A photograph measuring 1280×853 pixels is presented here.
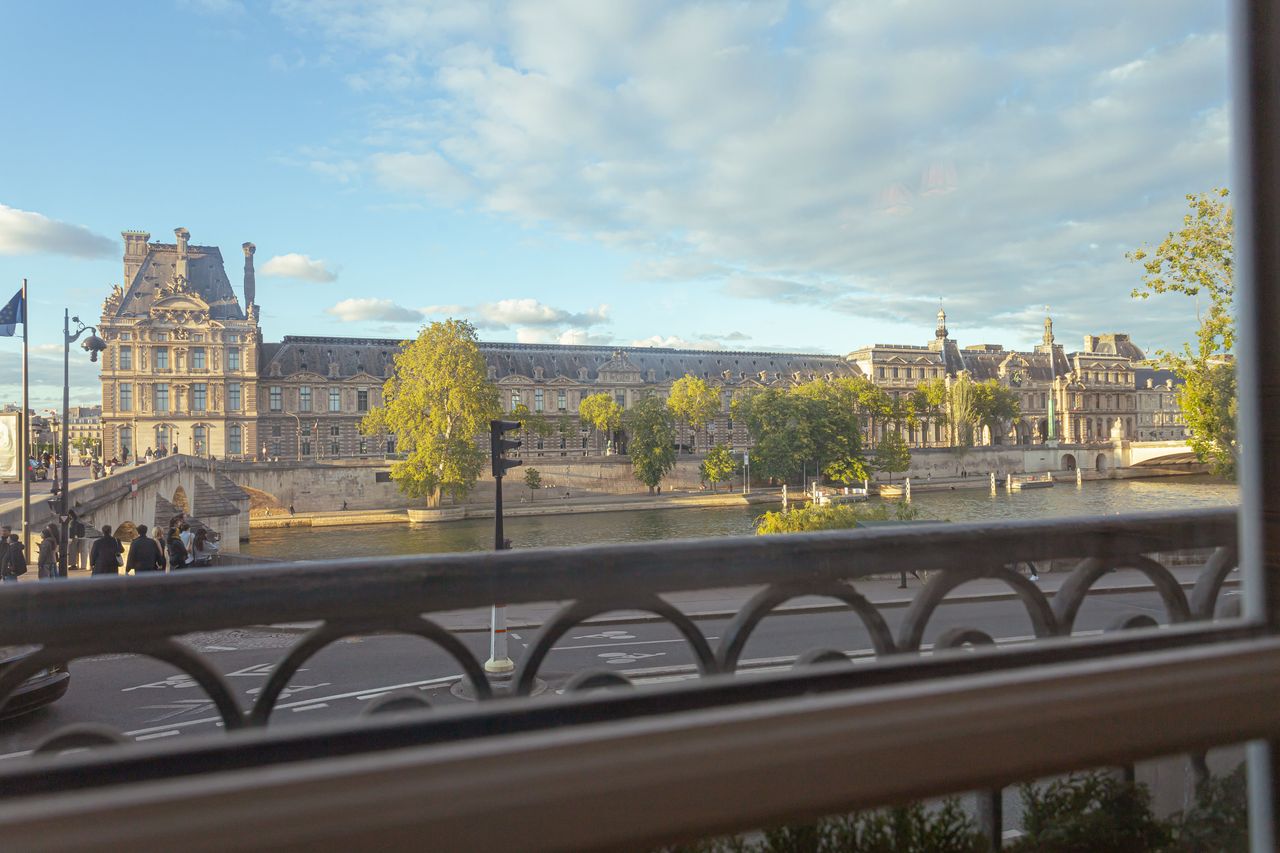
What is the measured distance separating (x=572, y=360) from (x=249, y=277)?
9233 millimetres

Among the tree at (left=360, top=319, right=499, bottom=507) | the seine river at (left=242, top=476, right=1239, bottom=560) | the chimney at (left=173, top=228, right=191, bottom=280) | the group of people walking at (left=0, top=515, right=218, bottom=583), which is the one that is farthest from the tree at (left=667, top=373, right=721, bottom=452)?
the group of people walking at (left=0, top=515, right=218, bottom=583)

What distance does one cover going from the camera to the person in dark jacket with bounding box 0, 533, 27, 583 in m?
1.35

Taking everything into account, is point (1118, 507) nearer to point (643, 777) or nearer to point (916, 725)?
point (916, 725)

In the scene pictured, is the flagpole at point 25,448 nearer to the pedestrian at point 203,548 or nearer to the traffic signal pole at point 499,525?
the pedestrian at point 203,548

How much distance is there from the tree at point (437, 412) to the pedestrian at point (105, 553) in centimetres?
88

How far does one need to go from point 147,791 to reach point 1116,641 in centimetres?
127

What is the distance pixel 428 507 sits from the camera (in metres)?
2.29

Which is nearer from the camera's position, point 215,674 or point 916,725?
point 916,725

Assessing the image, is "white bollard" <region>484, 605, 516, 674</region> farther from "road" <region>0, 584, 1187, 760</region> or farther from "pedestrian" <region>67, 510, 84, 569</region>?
"pedestrian" <region>67, 510, 84, 569</region>

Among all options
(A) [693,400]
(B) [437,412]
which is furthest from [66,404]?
(A) [693,400]

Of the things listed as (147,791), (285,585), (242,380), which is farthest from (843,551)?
(242,380)

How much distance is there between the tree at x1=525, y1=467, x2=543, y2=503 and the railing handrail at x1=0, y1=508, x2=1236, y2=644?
182cm

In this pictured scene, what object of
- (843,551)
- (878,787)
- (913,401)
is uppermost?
(913,401)

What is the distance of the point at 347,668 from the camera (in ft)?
3.72
